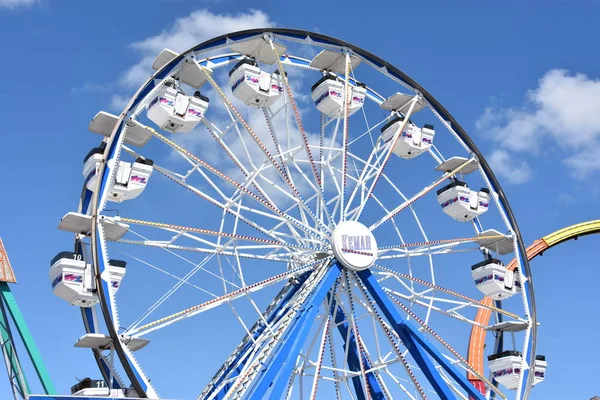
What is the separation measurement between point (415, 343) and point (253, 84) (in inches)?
248

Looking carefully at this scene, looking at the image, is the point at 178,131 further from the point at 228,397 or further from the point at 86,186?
the point at 228,397

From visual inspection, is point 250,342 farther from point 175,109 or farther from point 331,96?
point 331,96

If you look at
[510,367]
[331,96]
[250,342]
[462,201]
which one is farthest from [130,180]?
[510,367]

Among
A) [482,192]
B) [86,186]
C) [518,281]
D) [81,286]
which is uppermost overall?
[482,192]

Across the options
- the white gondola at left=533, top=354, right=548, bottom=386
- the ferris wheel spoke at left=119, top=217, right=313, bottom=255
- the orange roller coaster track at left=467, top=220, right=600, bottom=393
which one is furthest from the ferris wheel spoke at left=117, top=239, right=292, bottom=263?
the orange roller coaster track at left=467, top=220, right=600, bottom=393

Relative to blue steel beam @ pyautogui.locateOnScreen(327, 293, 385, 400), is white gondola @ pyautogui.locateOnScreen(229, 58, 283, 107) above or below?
above

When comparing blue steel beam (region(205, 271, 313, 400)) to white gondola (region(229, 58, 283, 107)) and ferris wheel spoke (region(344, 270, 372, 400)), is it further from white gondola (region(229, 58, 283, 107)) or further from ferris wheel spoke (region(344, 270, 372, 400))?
white gondola (region(229, 58, 283, 107))

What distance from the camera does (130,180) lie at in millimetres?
17078

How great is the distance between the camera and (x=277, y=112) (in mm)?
19516

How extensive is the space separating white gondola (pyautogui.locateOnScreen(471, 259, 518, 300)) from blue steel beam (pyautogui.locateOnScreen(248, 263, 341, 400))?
495 centimetres

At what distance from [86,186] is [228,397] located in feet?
16.3

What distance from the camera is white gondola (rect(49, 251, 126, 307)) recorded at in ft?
51.6

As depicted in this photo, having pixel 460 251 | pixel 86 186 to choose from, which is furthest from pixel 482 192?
pixel 86 186

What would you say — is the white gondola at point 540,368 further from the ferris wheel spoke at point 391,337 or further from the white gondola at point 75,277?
the white gondola at point 75,277
